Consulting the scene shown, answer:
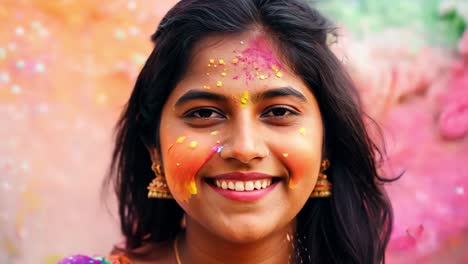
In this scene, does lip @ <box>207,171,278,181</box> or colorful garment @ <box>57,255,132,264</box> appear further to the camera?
colorful garment @ <box>57,255,132,264</box>

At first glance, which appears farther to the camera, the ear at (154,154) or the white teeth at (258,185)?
the ear at (154,154)

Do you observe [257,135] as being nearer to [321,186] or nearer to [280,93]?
[280,93]

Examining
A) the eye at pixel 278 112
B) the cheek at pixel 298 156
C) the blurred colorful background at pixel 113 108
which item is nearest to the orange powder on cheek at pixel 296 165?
the cheek at pixel 298 156

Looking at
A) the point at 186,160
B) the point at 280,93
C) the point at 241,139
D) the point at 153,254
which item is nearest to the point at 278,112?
the point at 280,93

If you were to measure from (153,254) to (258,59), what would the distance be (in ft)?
2.52

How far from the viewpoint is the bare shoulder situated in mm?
2049

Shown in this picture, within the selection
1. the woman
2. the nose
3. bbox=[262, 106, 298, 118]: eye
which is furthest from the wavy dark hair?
the nose

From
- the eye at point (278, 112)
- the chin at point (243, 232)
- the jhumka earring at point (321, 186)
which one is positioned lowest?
the chin at point (243, 232)

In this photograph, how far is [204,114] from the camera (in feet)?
5.61

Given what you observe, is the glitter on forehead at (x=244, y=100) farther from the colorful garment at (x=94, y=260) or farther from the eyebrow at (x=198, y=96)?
the colorful garment at (x=94, y=260)

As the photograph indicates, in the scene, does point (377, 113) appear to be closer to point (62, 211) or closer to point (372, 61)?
point (372, 61)

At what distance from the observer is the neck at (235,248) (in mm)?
1836

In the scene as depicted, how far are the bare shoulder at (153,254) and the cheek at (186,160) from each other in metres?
0.39

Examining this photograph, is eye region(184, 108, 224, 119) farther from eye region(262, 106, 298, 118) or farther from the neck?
the neck
